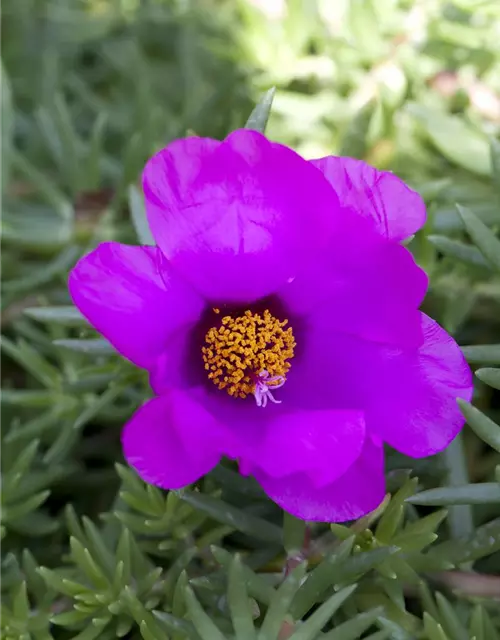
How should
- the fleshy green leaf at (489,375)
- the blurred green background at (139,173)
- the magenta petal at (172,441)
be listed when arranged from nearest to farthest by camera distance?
the magenta petal at (172,441) < the fleshy green leaf at (489,375) < the blurred green background at (139,173)

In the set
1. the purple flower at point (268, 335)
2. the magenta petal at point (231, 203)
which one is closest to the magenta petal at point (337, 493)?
the purple flower at point (268, 335)

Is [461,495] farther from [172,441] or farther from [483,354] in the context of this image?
[172,441]

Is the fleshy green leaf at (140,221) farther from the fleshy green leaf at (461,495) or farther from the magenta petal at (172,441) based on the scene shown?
the fleshy green leaf at (461,495)

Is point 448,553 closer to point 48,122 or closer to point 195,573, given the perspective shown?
point 195,573

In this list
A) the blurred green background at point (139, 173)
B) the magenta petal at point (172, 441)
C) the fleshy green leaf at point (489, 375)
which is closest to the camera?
the magenta petal at point (172, 441)

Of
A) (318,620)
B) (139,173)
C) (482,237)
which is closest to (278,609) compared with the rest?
(318,620)

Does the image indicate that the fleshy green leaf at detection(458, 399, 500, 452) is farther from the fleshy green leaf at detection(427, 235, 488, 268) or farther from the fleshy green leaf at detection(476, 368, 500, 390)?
the fleshy green leaf at detection(427, 235, 488, 268)

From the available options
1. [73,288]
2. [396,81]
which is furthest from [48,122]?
[73,288]

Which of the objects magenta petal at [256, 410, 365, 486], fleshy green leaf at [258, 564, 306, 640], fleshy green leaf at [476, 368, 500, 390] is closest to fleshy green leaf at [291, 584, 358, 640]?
fleshy green leaf at [258, 564, 306, 640]
